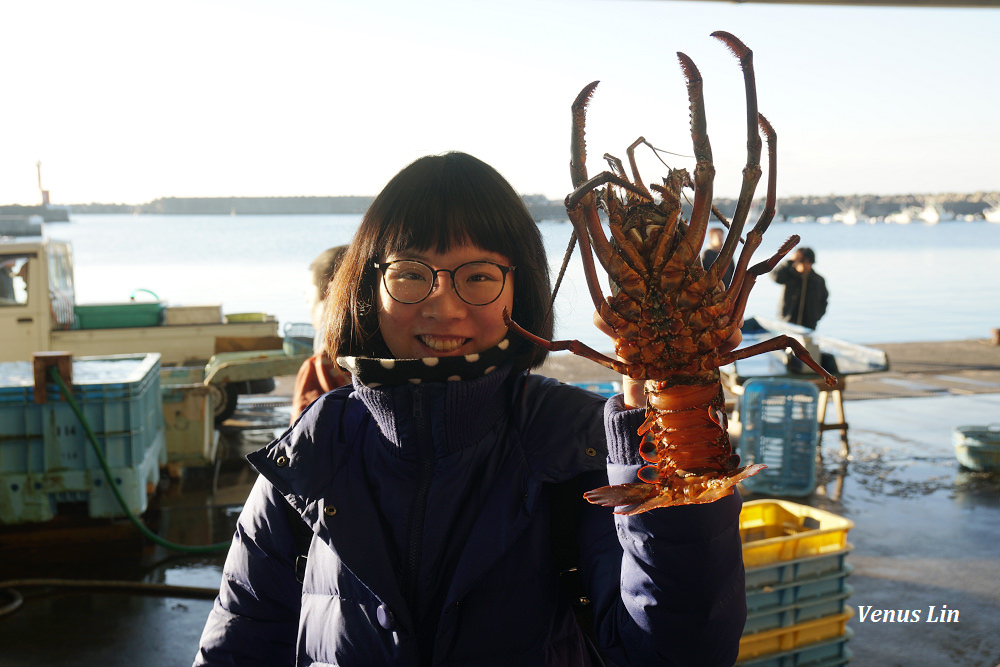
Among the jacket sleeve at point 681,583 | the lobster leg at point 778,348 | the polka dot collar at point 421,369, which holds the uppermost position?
the lobster leg at point 778,348

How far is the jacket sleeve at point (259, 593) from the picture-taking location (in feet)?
5.47

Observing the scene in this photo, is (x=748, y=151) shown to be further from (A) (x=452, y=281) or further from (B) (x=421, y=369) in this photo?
(B) (x=421, y=369)

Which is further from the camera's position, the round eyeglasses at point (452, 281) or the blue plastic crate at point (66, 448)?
the blue plastic crate at point (66, 448)

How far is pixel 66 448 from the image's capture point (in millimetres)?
5422

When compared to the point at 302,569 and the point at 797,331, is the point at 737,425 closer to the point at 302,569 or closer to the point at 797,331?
the point at 797,331

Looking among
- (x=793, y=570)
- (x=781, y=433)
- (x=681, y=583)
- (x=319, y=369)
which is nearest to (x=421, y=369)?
(x=681, y=583)

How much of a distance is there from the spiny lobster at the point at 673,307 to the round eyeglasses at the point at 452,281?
0.61 ft

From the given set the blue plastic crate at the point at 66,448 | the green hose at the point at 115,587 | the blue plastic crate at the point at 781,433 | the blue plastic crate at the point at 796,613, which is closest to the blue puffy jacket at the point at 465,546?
the blue plastic crate at the point at 796,613

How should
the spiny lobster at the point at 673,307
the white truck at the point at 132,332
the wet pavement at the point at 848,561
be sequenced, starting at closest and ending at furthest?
1. the spiny lobster at the point at 673,307
2. the wet pavement at the point at 848,561
3. the white truck at the point at 132,332

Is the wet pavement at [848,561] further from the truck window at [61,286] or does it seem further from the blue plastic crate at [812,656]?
the truck window at [61,286]

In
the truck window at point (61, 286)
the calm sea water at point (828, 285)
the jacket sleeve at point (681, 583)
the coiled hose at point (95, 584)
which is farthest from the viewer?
the calm sea water at point (828, 285)

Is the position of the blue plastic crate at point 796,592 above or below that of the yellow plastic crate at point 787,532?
below

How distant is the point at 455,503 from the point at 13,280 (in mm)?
8689

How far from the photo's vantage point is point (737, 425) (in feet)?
24.2
